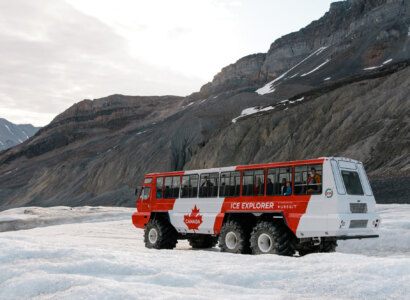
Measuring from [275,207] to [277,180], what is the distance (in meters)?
0.89

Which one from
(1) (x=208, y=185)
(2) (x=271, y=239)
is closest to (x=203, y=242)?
(1) (x=208, y=185)

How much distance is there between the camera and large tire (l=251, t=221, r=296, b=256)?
14.3 m

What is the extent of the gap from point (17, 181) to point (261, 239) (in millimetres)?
129588

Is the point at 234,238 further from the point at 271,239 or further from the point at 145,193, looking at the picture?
the point at 145,193

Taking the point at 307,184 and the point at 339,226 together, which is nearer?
the point at 339,226

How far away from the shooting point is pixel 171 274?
9.02 meters

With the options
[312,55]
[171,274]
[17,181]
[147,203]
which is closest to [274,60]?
[312,55]

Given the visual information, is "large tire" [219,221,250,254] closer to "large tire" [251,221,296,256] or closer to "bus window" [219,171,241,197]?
"large tire" [251,221,296,256]

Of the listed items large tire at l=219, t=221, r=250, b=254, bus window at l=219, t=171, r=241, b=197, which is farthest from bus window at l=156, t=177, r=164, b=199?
large tire at l=219, t=221, r=250, b=254

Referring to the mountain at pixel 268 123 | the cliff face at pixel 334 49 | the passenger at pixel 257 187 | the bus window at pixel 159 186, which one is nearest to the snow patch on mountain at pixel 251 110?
the mountain at pixel 268 123

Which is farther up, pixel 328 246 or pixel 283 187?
pixel 283 187

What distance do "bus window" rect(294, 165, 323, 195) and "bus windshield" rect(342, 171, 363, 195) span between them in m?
0.85

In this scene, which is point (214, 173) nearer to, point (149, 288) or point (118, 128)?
point (149, 288)

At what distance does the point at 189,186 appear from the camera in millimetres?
18266
